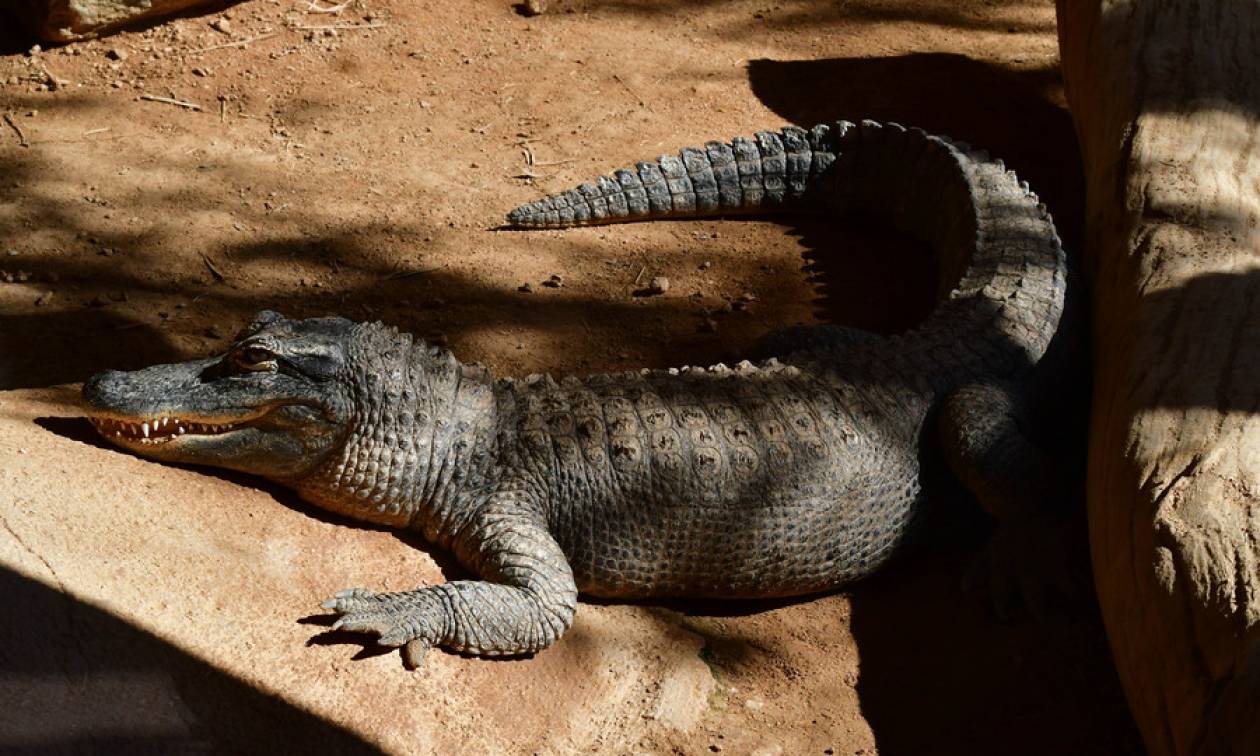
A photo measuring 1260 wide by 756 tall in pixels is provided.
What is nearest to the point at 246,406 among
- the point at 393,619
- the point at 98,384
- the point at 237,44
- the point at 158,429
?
the point at 158,429

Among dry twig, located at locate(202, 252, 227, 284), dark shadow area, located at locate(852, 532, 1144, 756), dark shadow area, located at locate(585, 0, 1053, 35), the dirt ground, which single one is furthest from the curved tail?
dark shadow area, located at locate(585, 0, 1053, 35)

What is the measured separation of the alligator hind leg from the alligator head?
1.99 metres

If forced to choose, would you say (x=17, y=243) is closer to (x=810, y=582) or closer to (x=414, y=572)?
(x=414, y=572)

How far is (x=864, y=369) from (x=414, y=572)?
165 centimetres

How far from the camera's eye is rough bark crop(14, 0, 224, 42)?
21.1 ft

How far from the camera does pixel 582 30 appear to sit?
690cm

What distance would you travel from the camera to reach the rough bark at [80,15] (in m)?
6.43

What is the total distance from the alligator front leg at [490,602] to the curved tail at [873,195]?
5.73ft

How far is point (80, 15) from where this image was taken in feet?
21.2

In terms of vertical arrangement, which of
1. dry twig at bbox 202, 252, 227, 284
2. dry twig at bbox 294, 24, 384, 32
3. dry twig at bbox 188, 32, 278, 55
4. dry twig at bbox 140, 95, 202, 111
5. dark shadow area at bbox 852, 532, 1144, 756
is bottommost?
dark shadow area at bbox 852, 532, 1144, 756

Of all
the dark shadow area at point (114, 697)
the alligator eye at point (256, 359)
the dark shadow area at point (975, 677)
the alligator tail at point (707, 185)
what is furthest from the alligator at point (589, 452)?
the alligator tail at point (707, 185)

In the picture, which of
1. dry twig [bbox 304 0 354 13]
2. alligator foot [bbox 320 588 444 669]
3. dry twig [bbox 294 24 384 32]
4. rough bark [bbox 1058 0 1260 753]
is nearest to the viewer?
rough bark [bbox 1058 0 1260 753]

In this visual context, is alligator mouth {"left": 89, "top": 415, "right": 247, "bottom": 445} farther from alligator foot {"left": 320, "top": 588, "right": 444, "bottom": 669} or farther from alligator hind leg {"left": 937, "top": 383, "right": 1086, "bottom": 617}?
alligator hind leg {"left": 937, "top": 383, "right": 1086, "bottom": 617}

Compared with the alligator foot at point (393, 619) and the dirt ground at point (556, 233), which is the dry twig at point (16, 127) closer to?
the dirt ground at point (556, 233)
